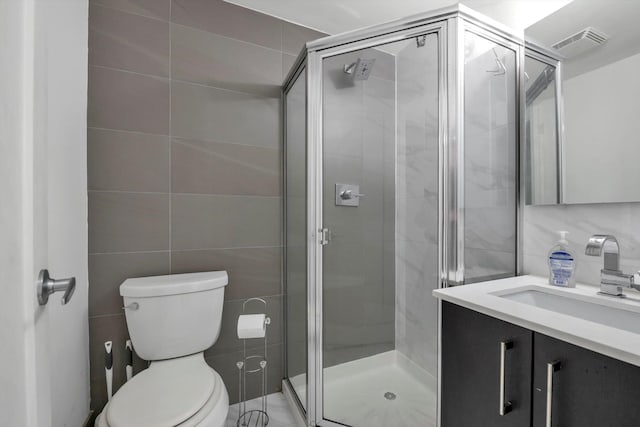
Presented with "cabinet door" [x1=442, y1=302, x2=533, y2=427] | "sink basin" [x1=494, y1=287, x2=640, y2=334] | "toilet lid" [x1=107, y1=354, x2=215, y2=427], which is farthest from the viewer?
"toilet lid" [x1=107, y1=354, x2=215, y2=427]

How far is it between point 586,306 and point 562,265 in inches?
5.9

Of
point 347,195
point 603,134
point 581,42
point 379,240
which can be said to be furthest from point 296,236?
point 581,42

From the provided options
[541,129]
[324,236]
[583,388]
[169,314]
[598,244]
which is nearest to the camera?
[583,388]

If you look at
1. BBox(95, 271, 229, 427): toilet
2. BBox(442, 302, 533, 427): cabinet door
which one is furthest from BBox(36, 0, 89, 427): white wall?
BBox(442, 302, 533, 427): cabinet door

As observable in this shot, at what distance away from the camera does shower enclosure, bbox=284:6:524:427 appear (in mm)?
1167

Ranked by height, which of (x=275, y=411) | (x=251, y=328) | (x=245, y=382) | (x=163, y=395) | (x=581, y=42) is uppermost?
(x=581, y=42)

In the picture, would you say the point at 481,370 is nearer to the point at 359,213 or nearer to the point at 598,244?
the point at 598,244

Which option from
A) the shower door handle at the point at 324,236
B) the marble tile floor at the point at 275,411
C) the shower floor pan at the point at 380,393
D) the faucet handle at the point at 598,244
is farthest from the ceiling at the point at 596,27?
the marble tile floor at the point at 275,411

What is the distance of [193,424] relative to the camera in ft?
3.24

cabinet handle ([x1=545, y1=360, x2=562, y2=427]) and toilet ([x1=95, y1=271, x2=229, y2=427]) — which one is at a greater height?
cabinet handle ([x1=545, y1=360, x2=562, y2=427])

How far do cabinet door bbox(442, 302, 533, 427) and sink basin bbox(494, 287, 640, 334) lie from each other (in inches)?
8.7

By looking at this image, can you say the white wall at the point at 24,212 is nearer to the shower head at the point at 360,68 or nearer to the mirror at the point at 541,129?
the shower head at the point at 360,68

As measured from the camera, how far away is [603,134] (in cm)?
105

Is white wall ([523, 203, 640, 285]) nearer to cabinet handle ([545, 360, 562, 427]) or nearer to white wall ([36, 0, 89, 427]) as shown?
cabinet handle ([545, 360, 562, 427])
